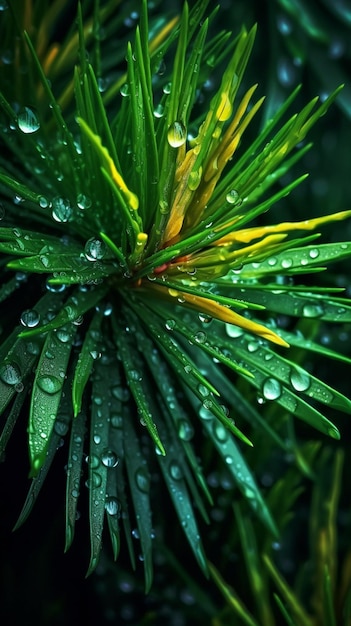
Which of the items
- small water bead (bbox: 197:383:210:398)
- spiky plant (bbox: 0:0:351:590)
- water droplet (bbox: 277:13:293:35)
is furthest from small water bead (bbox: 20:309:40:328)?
water droplet (bbox: 277:13:293:35)

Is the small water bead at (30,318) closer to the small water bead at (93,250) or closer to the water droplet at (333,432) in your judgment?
the small water bead at (93,250)

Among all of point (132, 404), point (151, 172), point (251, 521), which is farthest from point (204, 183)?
point (251, 521)

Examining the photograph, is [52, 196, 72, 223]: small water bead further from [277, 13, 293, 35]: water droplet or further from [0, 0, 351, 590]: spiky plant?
[277, 13, 293, 35]: water droplet

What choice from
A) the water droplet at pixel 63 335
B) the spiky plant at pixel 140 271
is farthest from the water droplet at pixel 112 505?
the water droplet at pixel 63 335

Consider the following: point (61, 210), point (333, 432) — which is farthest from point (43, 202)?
point (333, 432)

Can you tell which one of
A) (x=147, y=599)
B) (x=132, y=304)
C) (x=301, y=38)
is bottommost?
(x=147, y=599)

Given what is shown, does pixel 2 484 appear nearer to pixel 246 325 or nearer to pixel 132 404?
pixel 132 404
